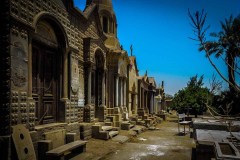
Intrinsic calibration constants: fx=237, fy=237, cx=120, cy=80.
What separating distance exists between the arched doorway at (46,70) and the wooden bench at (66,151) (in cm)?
162

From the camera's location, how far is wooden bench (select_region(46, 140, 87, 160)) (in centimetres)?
724

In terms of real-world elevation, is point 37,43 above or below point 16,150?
above

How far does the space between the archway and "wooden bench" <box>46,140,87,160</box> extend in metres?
1.62

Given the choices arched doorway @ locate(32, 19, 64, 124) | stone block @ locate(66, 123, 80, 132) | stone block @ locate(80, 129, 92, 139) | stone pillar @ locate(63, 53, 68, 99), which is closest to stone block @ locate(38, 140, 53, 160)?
arched doorway @ locate(32, 19, 64, 124)

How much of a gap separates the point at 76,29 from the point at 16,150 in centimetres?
700

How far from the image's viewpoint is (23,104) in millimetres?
7414

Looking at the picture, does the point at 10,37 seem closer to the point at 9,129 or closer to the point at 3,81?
the point at 3,81

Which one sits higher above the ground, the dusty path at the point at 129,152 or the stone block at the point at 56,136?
the stone block at the point at 56,136

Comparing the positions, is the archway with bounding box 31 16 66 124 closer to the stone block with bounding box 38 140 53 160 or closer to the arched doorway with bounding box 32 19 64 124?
the arched doorway with bounding box 32 19 64 124

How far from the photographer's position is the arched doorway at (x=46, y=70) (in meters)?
9.02

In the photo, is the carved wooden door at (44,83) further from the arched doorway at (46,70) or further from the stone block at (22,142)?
the stone block at (22,142)

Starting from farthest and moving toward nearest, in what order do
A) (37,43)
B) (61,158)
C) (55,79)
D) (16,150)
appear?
(55,79) < (37,43) < (61,158) < (16,150)

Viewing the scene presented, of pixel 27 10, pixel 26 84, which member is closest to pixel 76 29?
pixel 27 10

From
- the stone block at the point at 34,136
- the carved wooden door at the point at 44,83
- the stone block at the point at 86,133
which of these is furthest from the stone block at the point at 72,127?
the stone block at the point at 34,136
